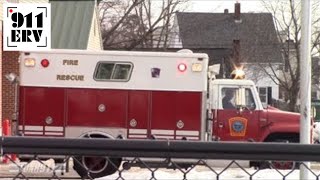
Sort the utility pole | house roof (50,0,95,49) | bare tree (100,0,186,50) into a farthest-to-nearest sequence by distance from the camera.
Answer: bare tree (100,0,186,50), house roof (50,0,95,49), the utility pole

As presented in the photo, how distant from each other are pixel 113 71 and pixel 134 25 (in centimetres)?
3186

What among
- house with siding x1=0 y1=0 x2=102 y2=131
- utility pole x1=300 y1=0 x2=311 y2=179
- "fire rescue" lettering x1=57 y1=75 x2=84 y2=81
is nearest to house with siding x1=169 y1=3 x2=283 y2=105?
house with siding x1=0 y1=0 x2=102 y2=131

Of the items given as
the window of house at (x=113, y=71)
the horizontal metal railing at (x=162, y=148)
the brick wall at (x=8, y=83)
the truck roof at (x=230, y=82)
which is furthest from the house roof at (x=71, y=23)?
the horizontal metal railing at (x=162, y=148)

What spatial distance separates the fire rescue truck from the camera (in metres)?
11.4

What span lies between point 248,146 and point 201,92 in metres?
8.98

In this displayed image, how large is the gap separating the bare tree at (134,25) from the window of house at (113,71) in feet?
96.4

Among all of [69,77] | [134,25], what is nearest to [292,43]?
[134,25]

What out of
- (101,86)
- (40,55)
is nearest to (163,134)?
(101,86)

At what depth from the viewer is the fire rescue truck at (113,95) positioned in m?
11.4

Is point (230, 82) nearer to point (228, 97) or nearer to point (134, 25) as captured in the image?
point (228, 97)

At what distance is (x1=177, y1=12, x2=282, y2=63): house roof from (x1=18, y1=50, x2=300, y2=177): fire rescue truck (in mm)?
38506

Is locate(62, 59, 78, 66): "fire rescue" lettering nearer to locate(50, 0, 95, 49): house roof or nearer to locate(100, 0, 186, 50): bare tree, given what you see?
locate(50, 0, 95, 49): house roof

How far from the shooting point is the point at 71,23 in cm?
2431

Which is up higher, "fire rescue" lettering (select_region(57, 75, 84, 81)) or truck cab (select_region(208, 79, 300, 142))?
"fire rescue" lettering (select_region(57, 75, 84, 81))
